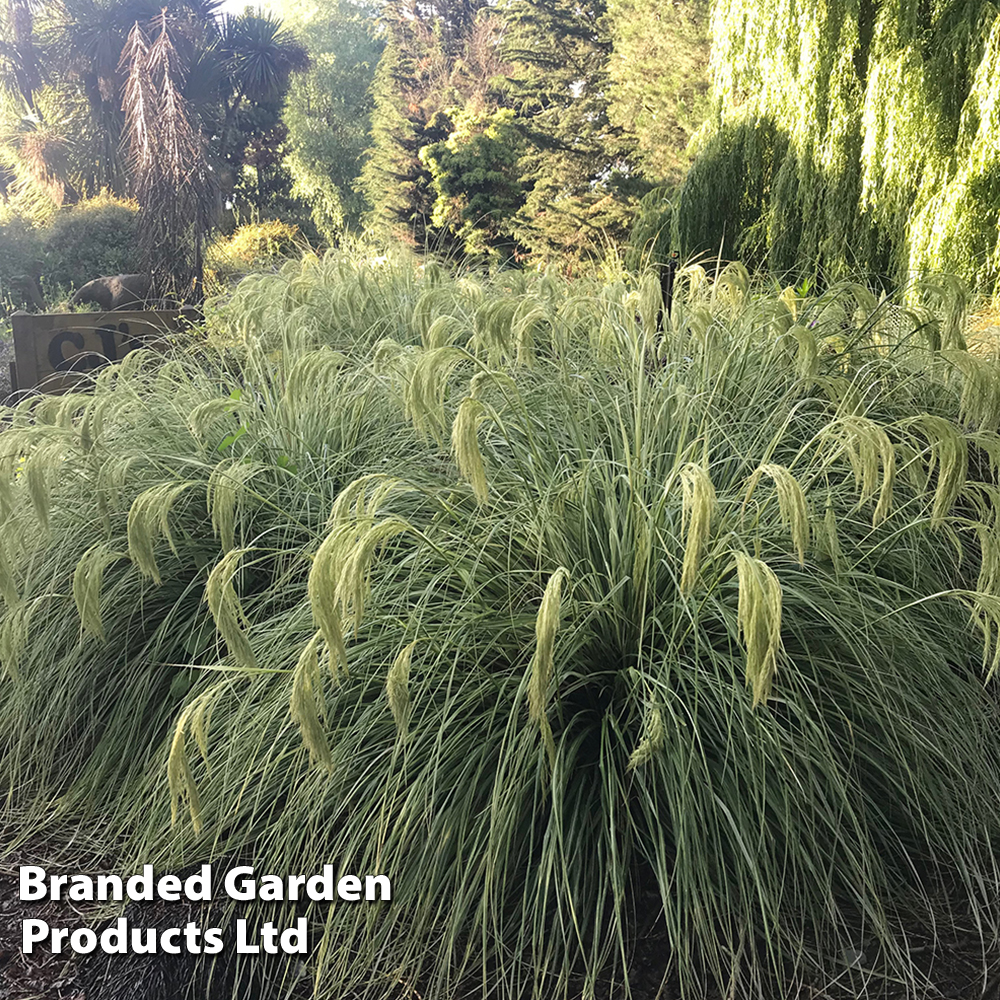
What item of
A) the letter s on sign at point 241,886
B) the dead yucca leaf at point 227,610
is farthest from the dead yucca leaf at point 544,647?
the letter s on sign at point 241,886

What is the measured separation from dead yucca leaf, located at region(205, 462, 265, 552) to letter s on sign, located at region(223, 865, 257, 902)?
2.07 ft

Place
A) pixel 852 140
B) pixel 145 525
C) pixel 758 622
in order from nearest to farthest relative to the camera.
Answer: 1. pixel 758 622
2. pixel 145 525
3. pixel 852 140

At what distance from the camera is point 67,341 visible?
5.22 m

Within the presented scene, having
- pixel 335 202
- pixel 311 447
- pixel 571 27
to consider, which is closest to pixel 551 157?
pixel 571 27

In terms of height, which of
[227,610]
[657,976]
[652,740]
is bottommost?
[657,976]

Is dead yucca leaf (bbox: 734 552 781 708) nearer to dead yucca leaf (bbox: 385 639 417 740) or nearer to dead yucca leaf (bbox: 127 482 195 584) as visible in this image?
dead yucca leaf (bbox: 385 639 417 740)

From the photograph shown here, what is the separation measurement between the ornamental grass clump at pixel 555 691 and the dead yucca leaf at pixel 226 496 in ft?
0.12

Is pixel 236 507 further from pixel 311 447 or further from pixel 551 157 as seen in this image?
pixel 551 157

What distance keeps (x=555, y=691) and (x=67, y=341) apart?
4618mm

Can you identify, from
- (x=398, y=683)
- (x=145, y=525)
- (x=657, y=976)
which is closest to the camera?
(x=398, y=683)

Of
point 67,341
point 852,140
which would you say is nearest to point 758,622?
point 67,341

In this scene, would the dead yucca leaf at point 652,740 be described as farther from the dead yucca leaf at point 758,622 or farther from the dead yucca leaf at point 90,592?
the dead yucca leaf at point 90,592

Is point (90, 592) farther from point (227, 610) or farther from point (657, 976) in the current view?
point (657, 976)

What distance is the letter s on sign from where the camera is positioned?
1730 millimetres
